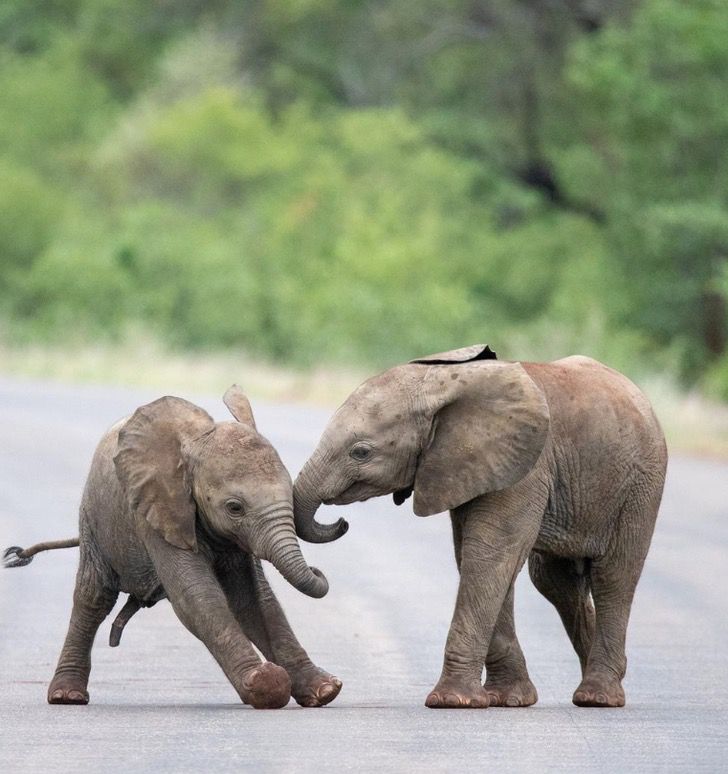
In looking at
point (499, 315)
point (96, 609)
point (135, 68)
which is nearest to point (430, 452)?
point (96, 609)

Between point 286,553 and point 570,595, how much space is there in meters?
2.41

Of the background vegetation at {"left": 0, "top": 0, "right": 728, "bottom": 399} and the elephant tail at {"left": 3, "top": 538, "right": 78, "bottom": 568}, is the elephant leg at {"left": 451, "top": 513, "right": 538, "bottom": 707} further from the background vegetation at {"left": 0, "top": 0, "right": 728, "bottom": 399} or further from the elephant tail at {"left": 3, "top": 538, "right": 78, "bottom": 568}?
the background vegetation at {"left": 0, "top": 0, "right": 728, "bottom": 399}

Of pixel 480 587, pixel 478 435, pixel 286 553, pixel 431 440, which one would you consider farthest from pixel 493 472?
pixel 286 553

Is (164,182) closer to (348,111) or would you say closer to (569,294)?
(348,111)

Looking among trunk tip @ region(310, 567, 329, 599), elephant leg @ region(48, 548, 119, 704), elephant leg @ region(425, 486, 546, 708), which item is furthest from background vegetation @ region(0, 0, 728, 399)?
trunk tip @ region(310, 567, 329, 599)

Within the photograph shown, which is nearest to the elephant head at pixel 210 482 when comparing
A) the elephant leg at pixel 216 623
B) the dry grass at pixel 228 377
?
the elephant leg at pixel 216 623

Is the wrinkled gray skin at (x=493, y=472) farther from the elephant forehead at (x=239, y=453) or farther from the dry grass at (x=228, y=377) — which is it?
the dry grass at (x=228, y=377)

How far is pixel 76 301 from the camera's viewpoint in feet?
164

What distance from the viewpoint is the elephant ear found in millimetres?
10094

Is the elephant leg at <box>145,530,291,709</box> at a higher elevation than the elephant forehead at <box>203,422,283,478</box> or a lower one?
lower

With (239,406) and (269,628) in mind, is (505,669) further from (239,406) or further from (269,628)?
(239,406)

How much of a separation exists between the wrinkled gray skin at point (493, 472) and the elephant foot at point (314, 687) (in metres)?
0.45

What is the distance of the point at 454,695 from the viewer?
10125 mm

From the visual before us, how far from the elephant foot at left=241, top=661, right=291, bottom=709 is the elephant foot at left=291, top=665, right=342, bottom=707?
33 centimetres
